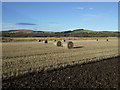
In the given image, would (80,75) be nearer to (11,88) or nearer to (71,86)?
(71,86)

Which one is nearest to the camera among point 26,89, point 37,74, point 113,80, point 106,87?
point 26,89

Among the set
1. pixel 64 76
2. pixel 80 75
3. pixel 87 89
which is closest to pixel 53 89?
pixel 87 89

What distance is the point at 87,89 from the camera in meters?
6.54

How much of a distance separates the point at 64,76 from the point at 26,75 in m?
1.75

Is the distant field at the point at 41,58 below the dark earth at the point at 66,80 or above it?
above

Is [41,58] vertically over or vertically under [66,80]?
over

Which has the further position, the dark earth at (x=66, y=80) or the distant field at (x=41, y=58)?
the distant field at (x=41, y=58)

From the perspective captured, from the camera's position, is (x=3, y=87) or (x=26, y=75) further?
(x=26, y=75)

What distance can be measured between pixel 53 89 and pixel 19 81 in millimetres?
1643

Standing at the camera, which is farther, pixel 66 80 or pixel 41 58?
pixel 41 58

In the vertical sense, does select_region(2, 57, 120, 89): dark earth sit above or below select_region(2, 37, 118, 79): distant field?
below

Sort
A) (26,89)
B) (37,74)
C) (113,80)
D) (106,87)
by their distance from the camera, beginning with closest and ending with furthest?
(26,89), (106,87), (113,80), (37,74)

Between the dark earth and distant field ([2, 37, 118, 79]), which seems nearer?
the dark earth

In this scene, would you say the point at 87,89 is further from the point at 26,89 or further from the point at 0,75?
the point at 0,75
